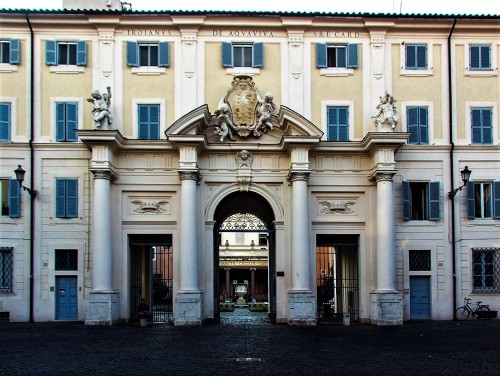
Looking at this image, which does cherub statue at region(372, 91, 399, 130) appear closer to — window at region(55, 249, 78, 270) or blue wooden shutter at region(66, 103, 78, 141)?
blue wooden shutter at region(66, 103, 78, 141)

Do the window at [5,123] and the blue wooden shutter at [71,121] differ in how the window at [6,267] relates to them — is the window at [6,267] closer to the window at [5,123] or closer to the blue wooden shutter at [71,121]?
the window at [5,123]

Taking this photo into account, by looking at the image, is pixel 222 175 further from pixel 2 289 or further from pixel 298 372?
pixel 298 372

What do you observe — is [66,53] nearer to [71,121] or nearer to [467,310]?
[71,121]

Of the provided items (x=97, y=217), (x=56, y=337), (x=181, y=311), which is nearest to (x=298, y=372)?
(x=56, y=337)

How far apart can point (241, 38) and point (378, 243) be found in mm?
10599

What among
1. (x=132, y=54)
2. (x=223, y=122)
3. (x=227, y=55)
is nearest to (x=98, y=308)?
(x=223, y=122)

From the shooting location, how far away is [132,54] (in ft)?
103

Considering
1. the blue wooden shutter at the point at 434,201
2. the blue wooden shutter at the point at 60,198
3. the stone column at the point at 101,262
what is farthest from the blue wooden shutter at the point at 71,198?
the blue wooden shutter at the point at 434,201

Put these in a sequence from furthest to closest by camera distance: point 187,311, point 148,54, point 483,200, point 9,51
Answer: point 483,200 → point 148,54 → point 9,51 → point 187,311

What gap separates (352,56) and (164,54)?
321 inches

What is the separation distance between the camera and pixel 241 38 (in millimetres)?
31781

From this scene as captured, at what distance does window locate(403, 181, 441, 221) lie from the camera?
31391 millimetres

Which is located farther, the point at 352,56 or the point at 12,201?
the point at 352,56

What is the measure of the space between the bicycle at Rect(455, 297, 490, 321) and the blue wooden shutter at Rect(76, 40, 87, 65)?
1923cm
